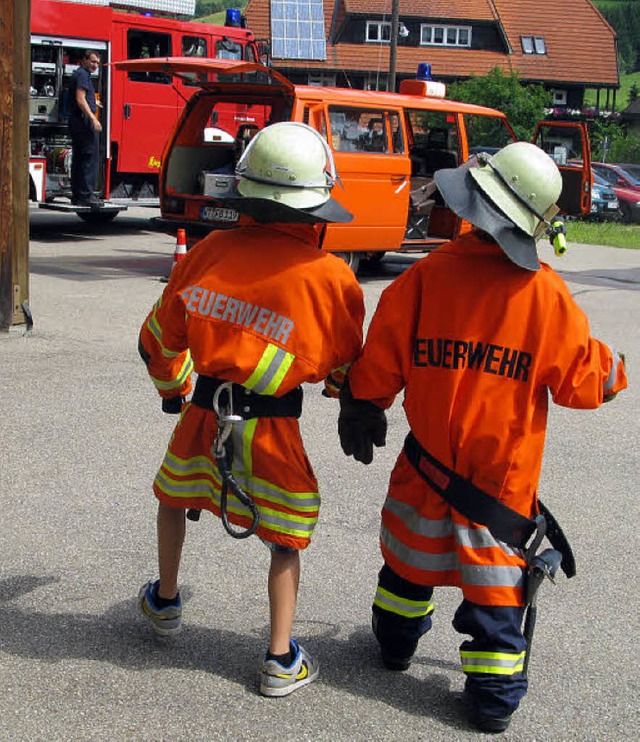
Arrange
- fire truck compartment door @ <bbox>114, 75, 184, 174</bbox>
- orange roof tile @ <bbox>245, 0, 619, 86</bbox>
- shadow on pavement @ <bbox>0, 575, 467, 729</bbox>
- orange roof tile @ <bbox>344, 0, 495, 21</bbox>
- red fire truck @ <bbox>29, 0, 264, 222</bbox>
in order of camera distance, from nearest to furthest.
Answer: shadow on pavement @ <bbox>0, 575, 467, 729</bbox>
red fire truck @ <bbox>29, 0, 264, 222</bbox>
fire truck compartment door @ <bbox>114, 75, 184, 174</bbox>
orange roof tile @ <bbox>245, 0, 619, 86</bbox>
orange roof tile @ <bbox>344, 0, 495, 21</bbox>

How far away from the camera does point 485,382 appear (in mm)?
3062

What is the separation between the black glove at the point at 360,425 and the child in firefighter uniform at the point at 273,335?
0.35 ft

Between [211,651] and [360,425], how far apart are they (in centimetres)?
A: 92

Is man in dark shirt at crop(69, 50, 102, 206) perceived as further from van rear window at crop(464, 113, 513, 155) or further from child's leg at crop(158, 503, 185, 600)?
van rear window at crop(464, 113, 513, 155)

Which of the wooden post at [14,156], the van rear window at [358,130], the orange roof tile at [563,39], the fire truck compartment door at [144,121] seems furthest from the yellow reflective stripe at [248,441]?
the orange roof tile at [563,39]

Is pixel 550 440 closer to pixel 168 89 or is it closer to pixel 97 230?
pixel 168 89

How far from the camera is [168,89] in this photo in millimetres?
14359

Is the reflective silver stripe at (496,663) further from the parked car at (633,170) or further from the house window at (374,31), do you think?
the house window at (374,31)

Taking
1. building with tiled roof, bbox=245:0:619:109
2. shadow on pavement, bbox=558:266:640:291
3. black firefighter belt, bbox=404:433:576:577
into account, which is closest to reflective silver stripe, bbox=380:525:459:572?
black firefighter belt, bbox=404:433:576:577

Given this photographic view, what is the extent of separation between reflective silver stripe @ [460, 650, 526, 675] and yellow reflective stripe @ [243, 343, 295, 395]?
0.98m

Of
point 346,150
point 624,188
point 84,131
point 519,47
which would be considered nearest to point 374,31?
point 519,47

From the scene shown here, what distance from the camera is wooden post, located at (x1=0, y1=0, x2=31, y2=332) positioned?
297 inches

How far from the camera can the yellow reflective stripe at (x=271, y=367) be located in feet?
10.2

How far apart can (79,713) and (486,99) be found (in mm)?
34820
